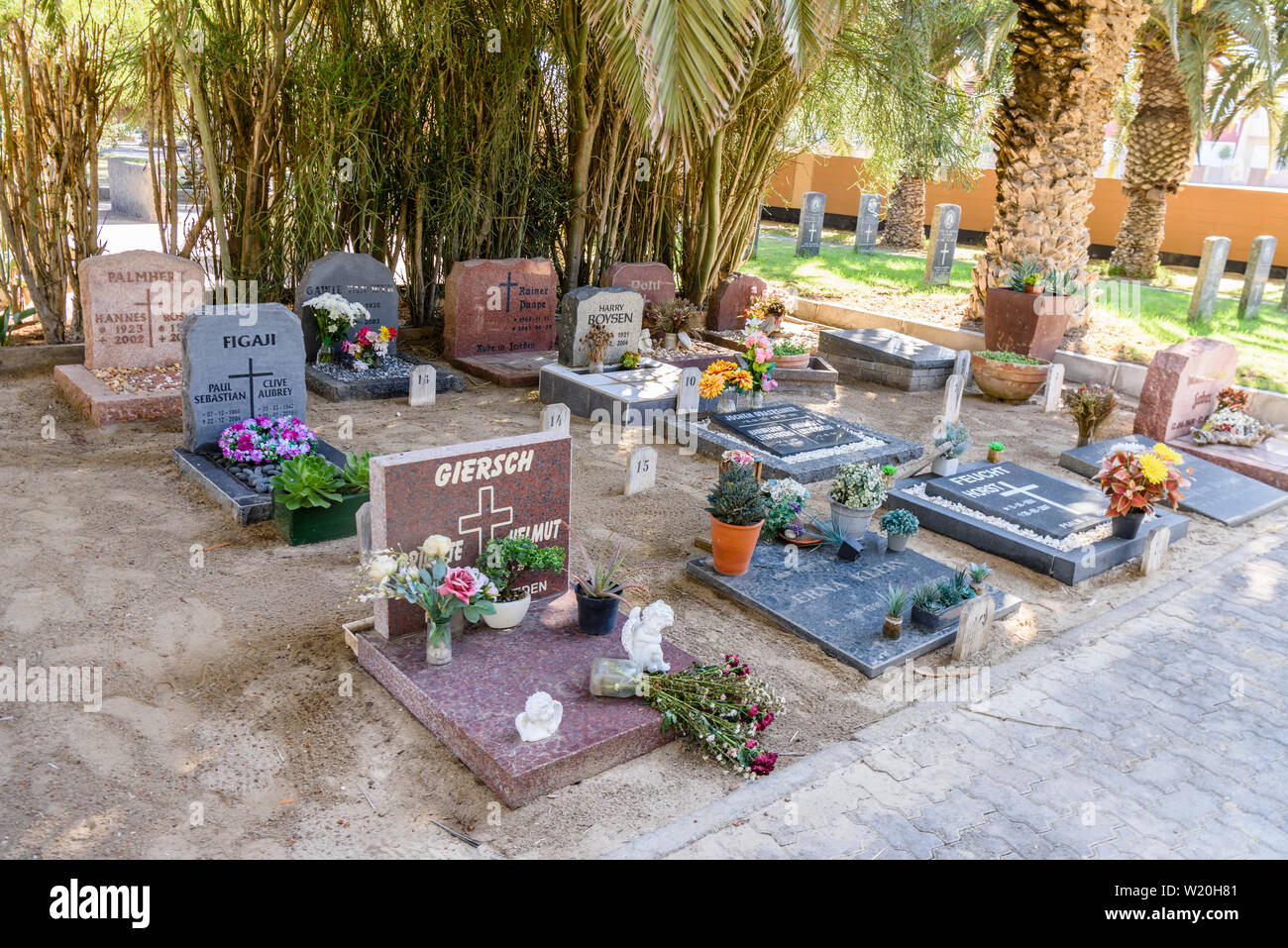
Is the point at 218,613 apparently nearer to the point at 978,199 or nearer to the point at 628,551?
the point at 628,551

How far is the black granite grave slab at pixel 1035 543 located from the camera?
6.36 meters

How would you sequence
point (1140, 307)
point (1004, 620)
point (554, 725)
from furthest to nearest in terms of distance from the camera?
point (1140, 307) → point (1004, 620) → point (554, 725)

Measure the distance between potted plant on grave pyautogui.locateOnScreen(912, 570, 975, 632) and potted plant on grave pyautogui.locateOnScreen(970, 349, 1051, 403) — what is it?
5.49m

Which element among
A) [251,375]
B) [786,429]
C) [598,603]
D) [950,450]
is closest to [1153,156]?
[786,429]

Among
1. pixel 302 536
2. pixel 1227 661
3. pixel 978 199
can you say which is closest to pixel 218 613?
pixel 302 536

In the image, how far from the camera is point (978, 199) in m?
26.4

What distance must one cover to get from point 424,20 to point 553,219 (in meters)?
2.77

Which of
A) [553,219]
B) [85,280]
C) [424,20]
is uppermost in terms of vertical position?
[424,20]

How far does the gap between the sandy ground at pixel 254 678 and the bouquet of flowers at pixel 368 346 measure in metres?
2.14

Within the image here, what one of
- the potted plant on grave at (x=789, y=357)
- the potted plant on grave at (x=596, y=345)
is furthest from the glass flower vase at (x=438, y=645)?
the potted plant on grave at (x=789, y=357)

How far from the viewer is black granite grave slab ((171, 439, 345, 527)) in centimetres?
621

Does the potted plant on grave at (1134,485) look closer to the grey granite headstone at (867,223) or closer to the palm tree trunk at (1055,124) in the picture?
the palm tree trunk at (1055,124)

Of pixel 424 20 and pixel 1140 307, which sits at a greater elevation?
pixel 424 20

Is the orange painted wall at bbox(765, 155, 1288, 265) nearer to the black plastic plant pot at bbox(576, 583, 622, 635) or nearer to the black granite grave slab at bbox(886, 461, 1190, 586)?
the black granite grave slab at bbox(886, 461, 1190, 586)
